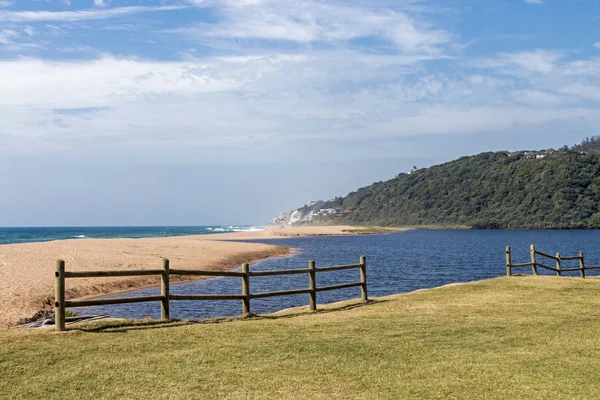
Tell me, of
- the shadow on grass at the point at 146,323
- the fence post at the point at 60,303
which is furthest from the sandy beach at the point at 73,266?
the fence post at the point at 60,303

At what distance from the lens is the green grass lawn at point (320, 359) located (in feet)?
31.6

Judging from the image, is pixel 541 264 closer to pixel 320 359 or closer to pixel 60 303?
pixel 320 359

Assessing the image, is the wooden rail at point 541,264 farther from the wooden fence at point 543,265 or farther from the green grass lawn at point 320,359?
the green grass lawn at point 320,359

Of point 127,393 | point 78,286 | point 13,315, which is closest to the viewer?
point 127,393

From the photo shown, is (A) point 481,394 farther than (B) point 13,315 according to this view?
No

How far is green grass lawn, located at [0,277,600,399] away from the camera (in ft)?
31.6

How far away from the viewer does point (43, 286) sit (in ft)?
97.1

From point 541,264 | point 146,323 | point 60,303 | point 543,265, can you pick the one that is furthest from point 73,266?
point 543,265

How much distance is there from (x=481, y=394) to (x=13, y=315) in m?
19.1

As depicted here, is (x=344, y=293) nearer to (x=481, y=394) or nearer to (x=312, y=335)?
(x=312, y=335)

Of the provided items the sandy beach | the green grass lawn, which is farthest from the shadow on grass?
the sandy beach

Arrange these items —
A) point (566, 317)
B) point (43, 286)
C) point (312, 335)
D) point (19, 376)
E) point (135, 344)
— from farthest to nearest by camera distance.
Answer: point (43, 286) → point (566, 317) → point (312, 335) → point (135, 344) → point (19, 376)

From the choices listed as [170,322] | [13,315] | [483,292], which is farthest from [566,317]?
[13,315]

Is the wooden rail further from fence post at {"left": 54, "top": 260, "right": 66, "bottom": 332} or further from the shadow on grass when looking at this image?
fence post at {"left": 54, "top": 260, "right": 66, "bottom": 332}
